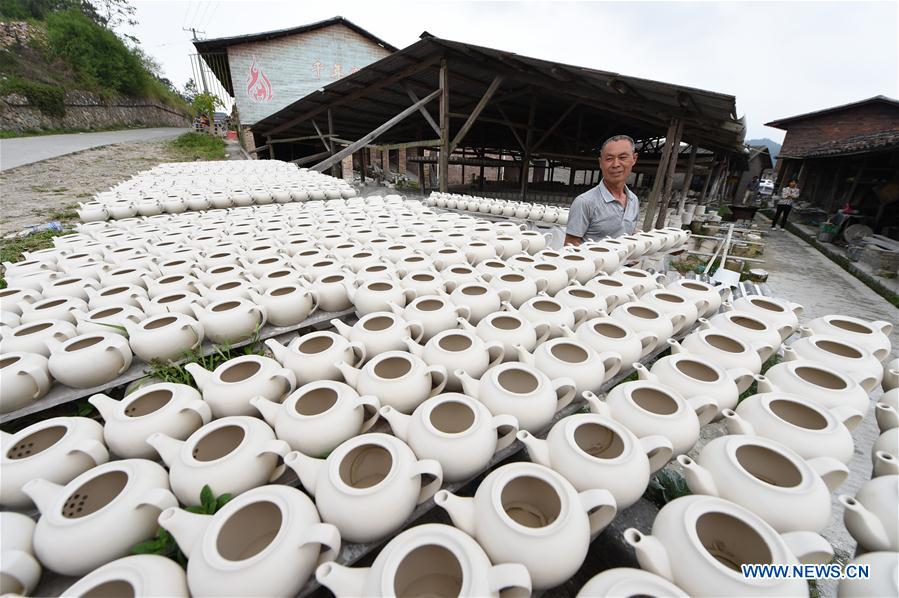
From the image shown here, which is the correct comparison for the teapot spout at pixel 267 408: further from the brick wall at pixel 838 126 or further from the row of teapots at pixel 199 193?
the brick wall at pixel 838 126

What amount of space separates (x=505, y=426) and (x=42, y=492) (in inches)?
53.7

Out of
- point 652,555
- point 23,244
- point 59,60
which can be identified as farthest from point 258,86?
point 652,555

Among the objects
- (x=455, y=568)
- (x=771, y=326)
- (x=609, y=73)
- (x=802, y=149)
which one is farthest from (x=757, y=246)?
(x=802, y=149)

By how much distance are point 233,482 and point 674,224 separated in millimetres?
10137

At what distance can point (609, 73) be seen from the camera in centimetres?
445

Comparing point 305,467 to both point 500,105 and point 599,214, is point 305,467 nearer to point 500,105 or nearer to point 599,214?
point 599,214

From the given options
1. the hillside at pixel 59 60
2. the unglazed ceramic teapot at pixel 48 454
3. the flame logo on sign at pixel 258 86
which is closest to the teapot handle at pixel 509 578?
the unglazed ceramic teapot at pixel 48 454

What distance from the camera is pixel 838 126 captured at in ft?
51.1

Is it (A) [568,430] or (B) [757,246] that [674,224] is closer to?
(B) [757,246]

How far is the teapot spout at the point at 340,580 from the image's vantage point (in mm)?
817

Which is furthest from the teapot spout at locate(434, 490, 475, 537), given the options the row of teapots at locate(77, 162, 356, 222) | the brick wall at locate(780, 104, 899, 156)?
the brick wall at locate(780, 104, 899, 156)

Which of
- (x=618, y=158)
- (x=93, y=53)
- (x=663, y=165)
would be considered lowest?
(x=618, y=158)

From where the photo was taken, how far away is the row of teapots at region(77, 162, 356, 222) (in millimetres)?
4430

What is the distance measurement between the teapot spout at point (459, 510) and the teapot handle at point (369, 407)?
1.42ft
